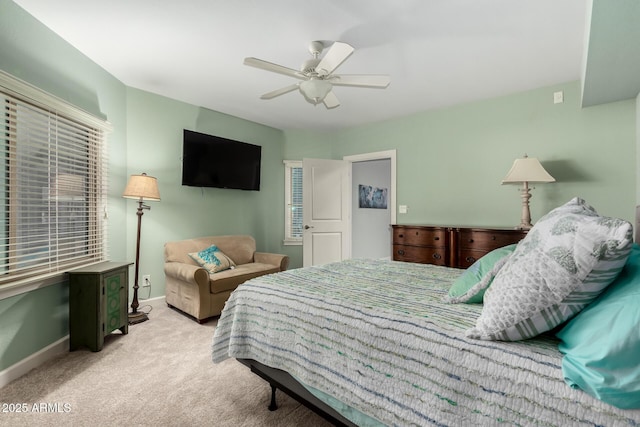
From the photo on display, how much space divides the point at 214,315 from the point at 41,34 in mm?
Answer: 2752

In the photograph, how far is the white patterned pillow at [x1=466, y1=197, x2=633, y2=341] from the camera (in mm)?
885

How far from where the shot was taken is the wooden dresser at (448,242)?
325cm

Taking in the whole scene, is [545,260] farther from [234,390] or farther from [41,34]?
[41,34]

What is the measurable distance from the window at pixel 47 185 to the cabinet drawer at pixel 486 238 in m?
3.81

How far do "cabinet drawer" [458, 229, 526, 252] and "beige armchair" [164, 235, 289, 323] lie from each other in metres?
2.17

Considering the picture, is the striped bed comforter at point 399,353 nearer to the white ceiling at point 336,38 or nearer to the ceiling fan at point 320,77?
the ceiling fan at point 320,77

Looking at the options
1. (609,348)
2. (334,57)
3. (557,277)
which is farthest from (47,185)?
(609,348)

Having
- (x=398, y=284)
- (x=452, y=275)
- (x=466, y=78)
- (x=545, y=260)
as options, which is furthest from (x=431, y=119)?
(x=545, y=260)

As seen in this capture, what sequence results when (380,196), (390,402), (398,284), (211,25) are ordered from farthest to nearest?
1. (380,196)
2. (211,25)
3. (398,284)
4. (390,402)

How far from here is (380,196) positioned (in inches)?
248

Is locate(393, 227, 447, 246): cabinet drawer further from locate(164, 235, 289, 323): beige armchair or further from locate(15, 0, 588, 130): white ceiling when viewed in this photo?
locate(15, 0, 588, 130): white ceiling

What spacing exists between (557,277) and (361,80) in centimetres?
200

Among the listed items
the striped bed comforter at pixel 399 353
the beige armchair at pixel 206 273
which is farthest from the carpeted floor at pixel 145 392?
the beige armchair at pixel 206 273

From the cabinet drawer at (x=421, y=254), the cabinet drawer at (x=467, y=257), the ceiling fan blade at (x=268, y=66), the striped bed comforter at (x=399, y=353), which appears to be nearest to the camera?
the striped bed comforter at (x=399, y=353)
